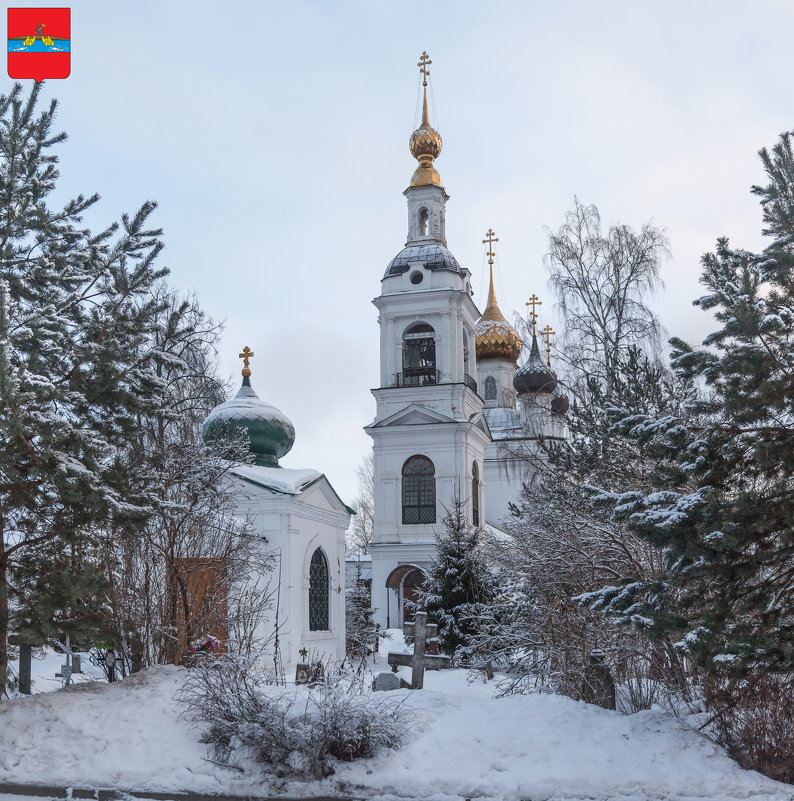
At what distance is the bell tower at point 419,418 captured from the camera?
3009 centimetres

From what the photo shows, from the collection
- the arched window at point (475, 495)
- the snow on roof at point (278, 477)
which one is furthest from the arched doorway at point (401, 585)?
the snow on roof at point (278, 477)

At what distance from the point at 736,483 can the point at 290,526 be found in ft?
32.9

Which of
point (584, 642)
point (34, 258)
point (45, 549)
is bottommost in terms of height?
point (584, 642)

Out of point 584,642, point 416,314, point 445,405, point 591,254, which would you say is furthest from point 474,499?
point 584,642

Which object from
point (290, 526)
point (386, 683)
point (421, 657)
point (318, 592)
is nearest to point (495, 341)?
point (318, 592)

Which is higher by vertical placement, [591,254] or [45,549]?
[591,254]

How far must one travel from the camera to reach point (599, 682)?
30.6 feet

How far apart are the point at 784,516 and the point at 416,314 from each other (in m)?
25.0

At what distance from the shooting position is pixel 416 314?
1238 inches

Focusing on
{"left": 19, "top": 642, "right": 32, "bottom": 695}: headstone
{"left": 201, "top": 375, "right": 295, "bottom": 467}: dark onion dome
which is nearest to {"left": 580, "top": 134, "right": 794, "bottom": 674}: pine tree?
{"left": 19, "top": 642, "right": 32, "bottom": 695}: headstone

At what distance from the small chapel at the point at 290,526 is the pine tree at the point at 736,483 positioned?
8.66 m

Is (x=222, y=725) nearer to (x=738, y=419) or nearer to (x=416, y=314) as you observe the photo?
(x=738, y=419)

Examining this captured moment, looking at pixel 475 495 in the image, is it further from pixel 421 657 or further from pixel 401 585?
pixel 421 657

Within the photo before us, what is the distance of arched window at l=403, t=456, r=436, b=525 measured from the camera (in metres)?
30.7
